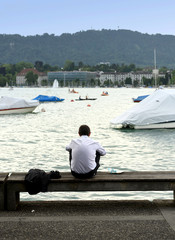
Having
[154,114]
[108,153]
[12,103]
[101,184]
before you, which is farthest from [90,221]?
[12,103]

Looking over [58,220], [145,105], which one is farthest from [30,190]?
[145,105]

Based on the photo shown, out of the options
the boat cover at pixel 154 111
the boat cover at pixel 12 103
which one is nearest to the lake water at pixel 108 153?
the boat cover at pixel 154 111

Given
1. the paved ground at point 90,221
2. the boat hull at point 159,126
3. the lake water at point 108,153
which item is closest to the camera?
the paved ground at point 90,221

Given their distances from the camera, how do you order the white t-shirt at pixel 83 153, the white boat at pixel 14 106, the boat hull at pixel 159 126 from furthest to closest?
the white boat at pixel 14 106, the boat hull at pixel 159 126, the white t-shirt at pixel 83 153

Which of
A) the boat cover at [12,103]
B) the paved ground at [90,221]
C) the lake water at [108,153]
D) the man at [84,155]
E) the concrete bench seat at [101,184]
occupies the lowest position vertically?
the lake water at [108,153]

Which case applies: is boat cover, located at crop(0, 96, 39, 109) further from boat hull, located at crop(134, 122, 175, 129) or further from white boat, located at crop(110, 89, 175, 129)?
boat hull, located at crop(134, 122, 175, 129)

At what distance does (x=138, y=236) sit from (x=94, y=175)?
1.75 meters

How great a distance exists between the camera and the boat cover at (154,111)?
2828 centimetres

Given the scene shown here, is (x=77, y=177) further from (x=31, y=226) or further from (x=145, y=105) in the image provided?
(x=145, y=105)

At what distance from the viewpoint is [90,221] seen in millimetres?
6730

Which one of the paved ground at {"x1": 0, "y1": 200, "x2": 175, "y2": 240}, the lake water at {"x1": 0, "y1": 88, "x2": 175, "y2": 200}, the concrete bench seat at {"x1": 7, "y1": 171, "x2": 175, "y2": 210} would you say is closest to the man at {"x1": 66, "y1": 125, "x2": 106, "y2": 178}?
the concrete bench seat at {"x1": 7, "y1": 171, "x2": 175, "y2": 210}

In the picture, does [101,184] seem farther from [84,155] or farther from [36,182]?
[36,182]

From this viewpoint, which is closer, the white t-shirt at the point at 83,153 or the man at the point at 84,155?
the man at the point at 84,155

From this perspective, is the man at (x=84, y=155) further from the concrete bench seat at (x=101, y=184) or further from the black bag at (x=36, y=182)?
the black bag at (x=36, y=182)
